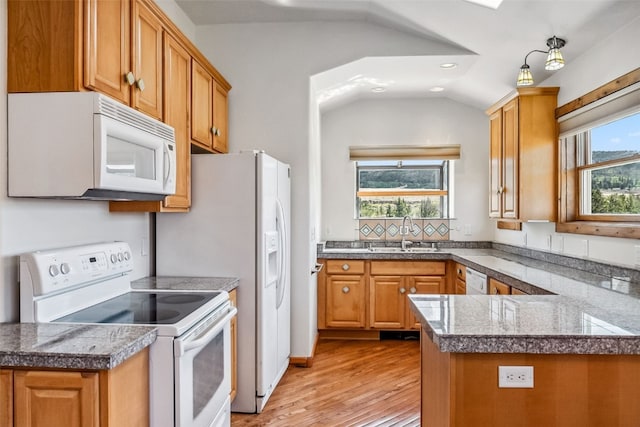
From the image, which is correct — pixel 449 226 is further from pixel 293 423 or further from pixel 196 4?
pixel 196 4

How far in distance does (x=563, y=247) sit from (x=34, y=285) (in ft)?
10.8

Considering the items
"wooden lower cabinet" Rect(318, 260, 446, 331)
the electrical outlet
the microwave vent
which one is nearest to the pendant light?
the electrical outlet

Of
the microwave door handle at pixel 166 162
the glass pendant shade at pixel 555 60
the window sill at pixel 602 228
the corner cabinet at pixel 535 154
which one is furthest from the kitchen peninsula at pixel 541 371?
the corner cabinet at pixel 535 154

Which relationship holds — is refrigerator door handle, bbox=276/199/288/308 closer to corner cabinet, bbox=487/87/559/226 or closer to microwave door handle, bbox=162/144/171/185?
microwave door handle, bbox=162/144/171/185

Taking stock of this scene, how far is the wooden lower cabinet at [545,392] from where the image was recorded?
4.26ft

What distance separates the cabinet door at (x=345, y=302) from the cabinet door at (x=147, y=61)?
100 inches

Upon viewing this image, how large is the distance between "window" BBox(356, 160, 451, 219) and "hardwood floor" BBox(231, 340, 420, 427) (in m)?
1.57

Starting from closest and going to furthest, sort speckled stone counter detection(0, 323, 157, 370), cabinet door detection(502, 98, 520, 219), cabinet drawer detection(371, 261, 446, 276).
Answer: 1. speckled stone counter detection(0, 323, 157, 370)
2. cabinet door detection(502, 98, 520, 219)
3. cabinet drawer detection(371, 261, 446, 276)

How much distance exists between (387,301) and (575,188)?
6.36 feet

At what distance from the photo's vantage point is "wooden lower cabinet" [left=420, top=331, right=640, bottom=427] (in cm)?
130

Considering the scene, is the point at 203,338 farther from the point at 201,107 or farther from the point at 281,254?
the point at 201,107

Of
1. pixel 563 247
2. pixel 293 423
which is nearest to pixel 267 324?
pixel 293 423

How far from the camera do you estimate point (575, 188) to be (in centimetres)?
306

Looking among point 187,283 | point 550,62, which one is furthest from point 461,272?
point 187,283
